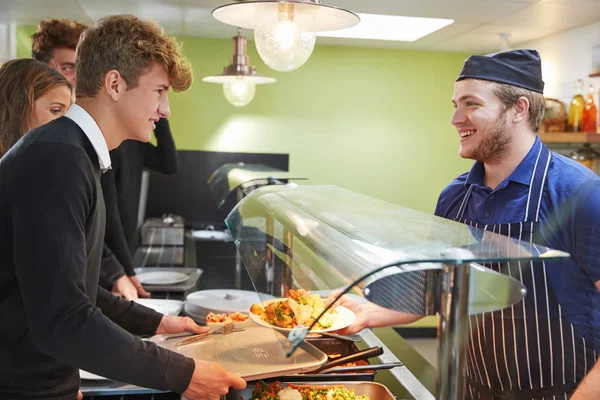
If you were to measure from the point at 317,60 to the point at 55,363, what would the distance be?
4782 mm

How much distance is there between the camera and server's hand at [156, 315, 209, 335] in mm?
1739

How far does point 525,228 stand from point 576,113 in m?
3.01

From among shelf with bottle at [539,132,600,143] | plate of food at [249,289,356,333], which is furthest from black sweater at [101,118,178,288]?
shelf with bottle at [539,132,600,143]

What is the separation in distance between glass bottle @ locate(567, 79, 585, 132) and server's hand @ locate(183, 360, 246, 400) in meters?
3.66

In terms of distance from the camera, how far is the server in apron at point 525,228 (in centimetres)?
152

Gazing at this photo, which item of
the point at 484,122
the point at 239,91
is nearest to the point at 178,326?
the point at 484,122

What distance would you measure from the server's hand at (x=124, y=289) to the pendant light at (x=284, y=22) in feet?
3.73

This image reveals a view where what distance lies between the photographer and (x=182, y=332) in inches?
69.2

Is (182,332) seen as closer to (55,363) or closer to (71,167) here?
(55,363)

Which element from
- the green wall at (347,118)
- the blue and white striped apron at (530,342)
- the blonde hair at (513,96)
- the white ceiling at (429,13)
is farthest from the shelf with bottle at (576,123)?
the blue and white striped apron at (530,342)

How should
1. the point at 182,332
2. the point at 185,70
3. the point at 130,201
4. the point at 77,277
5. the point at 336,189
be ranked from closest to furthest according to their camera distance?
the point at 77,277, the point at 185,70, the point at 182,332, the point at 336,189, the point at 130,201

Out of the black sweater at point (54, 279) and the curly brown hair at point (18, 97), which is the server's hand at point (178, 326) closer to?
the black sweater at point (54, 279)

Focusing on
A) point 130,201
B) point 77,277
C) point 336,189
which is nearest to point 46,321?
point 77,277

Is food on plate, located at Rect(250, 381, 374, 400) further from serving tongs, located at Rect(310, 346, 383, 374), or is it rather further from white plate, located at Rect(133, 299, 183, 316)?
white plate, located at Rect(133, 299, 183, 316)
